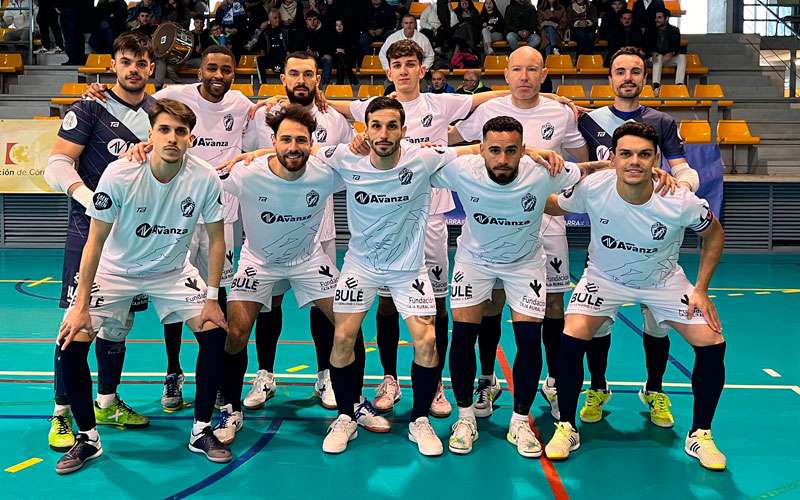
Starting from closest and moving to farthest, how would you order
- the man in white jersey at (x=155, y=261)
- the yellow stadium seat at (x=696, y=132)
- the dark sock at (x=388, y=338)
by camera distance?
the man in white jersey at (x=155, y=261), the dark sock at (x=388, y=338), the yellow stadium seat at (x=696, y=132)

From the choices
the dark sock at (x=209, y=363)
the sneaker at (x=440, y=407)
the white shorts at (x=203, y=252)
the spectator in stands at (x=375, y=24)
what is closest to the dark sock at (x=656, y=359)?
the sneaker at (x=440, y=407)

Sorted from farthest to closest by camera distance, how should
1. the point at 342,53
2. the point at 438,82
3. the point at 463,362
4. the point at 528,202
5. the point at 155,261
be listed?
the point at 342,53 < the point at 438,82 < the point at 463,362 < the point at 528,202 < the point at 155,261

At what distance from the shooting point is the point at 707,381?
5230 mm

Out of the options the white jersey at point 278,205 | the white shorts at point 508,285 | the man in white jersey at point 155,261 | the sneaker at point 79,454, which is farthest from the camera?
the white jersey at point 278,205

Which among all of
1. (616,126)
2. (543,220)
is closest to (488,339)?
(543,220)

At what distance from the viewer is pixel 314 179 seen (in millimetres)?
5695

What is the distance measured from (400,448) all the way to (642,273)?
196 cm

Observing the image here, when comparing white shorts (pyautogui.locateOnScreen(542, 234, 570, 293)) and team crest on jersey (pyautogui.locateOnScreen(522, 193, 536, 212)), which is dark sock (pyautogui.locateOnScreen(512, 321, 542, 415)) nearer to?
white shorts (pyautogui.locateOnScreen(542, 234, 570, 293))

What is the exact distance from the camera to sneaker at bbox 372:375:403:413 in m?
6.12

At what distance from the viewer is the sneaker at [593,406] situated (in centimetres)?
600

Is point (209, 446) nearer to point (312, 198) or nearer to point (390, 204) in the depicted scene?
point (312, 198)

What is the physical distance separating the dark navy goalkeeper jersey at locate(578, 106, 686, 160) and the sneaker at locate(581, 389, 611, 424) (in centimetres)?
177

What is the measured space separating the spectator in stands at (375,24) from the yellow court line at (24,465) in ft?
44.8

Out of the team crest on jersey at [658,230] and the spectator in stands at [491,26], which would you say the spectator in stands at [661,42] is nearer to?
the spectator in stands at [491,26]
